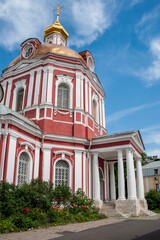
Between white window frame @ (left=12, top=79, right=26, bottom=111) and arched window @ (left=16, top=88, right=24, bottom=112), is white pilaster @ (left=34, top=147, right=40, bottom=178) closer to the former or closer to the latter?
arched window @ (left=16, top=88, right=24, bottom=112)

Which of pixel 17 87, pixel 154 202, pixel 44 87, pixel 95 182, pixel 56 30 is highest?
pixel 56 30

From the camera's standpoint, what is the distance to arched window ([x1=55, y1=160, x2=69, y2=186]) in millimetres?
14430

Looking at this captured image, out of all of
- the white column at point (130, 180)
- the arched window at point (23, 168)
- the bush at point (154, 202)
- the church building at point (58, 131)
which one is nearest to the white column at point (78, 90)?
the church building at point (58, 131)

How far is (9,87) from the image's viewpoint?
1794 cm

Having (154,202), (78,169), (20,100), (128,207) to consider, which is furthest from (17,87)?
(154,202)

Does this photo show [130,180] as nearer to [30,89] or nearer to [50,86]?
[50,86]

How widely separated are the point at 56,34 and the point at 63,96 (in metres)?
8.98

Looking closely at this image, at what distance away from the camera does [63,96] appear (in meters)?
16.9

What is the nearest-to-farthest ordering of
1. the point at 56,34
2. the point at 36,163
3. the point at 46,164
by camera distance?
the point at 36,163 → the point at 46,164 → the point at 56,34

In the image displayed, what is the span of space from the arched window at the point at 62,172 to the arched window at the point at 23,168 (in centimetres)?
214

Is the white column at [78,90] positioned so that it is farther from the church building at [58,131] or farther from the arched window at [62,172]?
the arched window at [62,172]

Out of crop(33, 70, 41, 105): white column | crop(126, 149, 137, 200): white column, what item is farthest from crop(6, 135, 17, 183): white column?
crop(126, 149, 137, 200): white column

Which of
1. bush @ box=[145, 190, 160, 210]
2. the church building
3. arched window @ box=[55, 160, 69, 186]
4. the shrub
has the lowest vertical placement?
bush @ box=[145, 190, 160, 210]

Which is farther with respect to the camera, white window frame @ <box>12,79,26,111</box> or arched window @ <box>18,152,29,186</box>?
white window frame @ <box>12,79,26,111</box>
